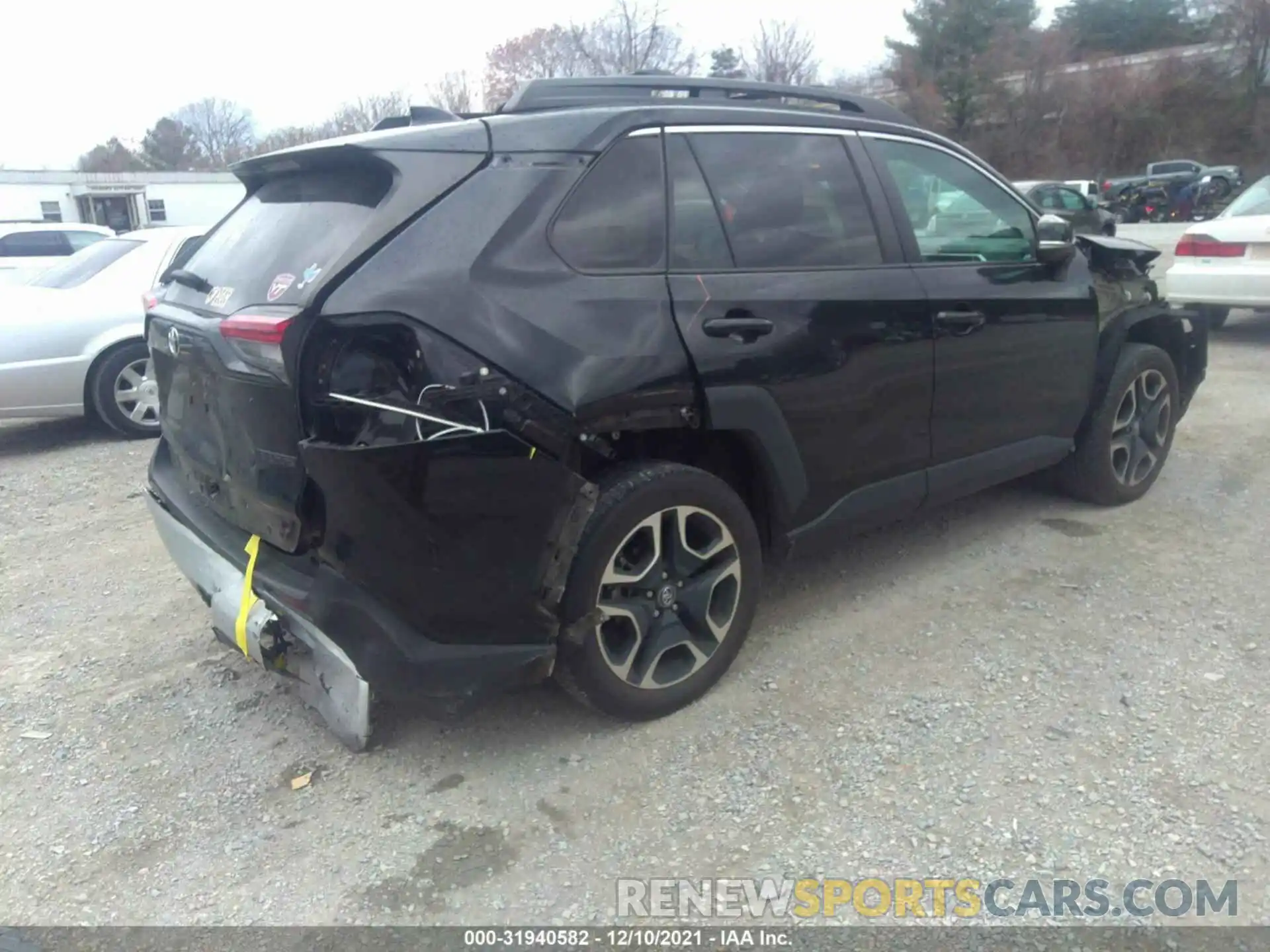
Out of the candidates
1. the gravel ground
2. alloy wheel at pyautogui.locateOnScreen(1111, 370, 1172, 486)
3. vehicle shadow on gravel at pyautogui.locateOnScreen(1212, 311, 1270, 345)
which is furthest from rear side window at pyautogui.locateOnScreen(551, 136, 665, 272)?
vehicle shadow on gravel at pyautogui.locateOnScreen(1212, 311, 1270, 345)

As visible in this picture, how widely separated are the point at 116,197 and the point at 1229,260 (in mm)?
40459

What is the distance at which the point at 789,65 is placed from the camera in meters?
42.5

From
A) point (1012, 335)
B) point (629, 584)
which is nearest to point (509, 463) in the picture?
point (629, 584)

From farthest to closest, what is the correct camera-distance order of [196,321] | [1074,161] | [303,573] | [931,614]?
[1074,161], [931,614], [196,321], [303,573]

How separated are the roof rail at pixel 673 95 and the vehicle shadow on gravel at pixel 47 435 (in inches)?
208

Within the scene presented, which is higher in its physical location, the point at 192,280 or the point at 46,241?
the point at 192,280

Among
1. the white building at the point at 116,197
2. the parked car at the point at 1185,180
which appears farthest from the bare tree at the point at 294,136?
the parked car at the point at 1185,180

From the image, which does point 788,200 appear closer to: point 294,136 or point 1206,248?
point 1206,248

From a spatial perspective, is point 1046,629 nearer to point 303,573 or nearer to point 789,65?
point 303,573

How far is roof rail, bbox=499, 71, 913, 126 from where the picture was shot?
3400mm

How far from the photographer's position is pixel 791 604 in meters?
4.05

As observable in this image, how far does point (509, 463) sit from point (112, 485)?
14.6ft

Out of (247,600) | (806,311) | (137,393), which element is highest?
(806,311)

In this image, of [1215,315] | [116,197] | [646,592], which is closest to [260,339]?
[646,592]
